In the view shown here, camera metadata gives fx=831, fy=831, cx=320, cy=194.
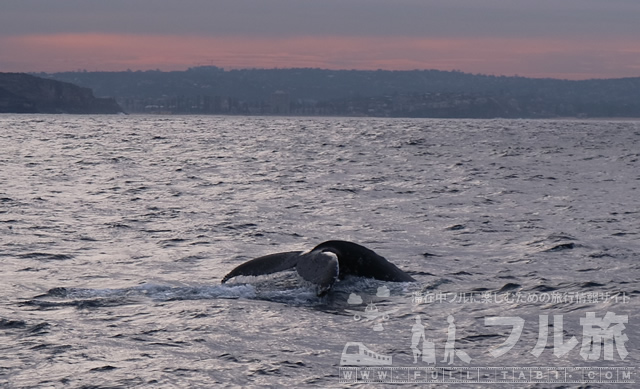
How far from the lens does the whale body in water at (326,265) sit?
9.30 meters

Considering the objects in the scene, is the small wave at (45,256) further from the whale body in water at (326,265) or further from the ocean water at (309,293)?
the whale body in water at (326,265)

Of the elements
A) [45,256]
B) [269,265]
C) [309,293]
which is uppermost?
[269,265]

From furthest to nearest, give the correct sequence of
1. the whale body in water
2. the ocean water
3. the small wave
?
the small wave
the whale body in water
the ocean water

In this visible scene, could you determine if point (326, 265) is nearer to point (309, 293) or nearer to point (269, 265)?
point (309, 293)

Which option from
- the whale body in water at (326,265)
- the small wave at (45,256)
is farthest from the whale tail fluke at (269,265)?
the small wave at (45,256)

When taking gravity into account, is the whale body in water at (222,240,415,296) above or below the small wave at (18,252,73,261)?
above

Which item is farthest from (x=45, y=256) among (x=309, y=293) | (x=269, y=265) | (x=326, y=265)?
(x=326, y=265)

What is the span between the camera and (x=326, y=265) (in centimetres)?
929

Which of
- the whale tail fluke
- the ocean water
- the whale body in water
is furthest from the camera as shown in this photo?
the whale tail fluke

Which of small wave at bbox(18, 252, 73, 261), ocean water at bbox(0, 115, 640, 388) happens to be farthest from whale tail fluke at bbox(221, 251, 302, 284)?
small wave at bbox(18, 252, 73, 261)

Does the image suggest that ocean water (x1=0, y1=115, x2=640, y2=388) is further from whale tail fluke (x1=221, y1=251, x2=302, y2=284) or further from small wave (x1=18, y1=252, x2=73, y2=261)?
whale tail fluke (x1=221, y1=251, x2=302, y2=284)

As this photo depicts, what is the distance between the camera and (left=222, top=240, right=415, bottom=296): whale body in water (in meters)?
9.30

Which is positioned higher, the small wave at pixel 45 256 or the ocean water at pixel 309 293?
the ocean water at pixel 309 293

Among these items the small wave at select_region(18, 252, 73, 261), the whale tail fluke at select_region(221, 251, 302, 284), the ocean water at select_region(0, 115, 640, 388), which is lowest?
the small wave at select_region(18, 252, 73, 261)
